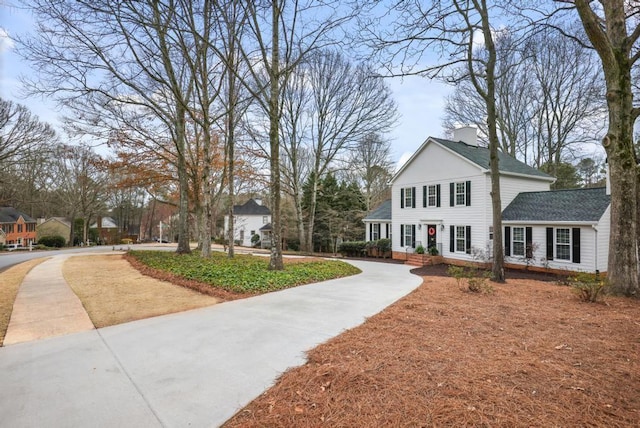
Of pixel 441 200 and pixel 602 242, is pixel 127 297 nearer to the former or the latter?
pixel 441 200

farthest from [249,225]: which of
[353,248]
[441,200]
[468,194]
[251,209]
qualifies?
[468,194]

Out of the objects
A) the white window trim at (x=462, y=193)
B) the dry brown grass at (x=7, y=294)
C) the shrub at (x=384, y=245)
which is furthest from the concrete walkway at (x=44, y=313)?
the shrub at (x=384, y=245)

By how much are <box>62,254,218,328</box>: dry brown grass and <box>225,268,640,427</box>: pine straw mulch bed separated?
3.77 metres

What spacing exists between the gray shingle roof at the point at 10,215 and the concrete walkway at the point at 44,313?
3658 centimetres

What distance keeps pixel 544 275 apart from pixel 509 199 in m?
4.70

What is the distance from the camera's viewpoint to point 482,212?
1545cm

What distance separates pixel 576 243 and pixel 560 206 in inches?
77.6

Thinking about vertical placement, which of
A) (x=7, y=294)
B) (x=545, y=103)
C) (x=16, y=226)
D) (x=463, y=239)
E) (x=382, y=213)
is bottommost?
(x=7, y=294)

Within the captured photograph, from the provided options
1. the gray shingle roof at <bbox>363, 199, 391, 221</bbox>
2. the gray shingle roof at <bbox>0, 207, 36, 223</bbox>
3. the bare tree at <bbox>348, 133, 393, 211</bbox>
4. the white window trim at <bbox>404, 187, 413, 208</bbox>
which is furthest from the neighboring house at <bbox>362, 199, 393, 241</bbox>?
the gray shingle roof at <bbox>0, 207, 36, 223</bbox>

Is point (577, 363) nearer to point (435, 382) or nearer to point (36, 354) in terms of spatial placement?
point (435, 382)

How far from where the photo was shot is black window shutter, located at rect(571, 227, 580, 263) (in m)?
13.2

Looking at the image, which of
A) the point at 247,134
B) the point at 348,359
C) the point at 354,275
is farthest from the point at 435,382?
the point at 247,134

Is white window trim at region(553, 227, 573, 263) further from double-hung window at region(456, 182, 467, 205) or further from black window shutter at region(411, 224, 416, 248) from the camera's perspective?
black window shutter at region(411, 224, 416, 248)

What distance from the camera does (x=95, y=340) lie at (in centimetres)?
455
